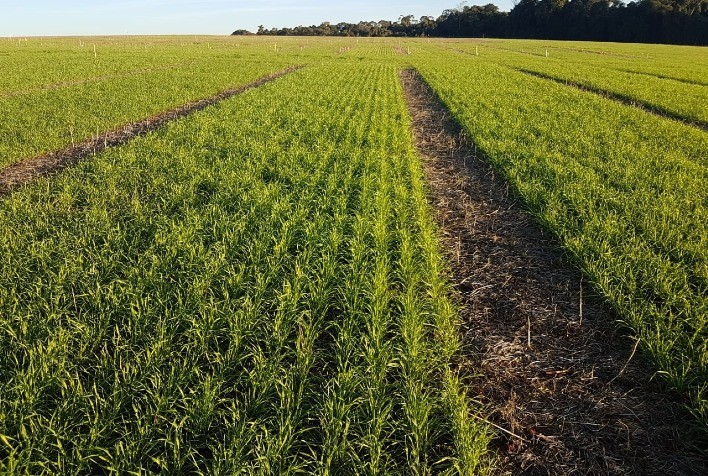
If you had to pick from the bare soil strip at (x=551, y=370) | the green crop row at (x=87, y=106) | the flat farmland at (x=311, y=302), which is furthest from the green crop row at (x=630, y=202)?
the green crop row at (x=87, y=106)

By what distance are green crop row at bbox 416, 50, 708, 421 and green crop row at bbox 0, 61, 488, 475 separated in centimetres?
208

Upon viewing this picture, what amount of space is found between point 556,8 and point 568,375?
5146 inches

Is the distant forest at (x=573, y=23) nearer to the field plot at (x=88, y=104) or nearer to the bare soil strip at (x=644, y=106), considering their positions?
the bare soil strip at (x=644, y=106)

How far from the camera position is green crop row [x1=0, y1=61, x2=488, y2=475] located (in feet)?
10.2

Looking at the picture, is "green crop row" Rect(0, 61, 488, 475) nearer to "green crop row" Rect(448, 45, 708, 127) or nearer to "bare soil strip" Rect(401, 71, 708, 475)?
"bare soil strip" Rect(401, 71, 708, 475)

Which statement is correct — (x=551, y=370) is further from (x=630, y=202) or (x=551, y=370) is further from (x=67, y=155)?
(x=67, y=155)

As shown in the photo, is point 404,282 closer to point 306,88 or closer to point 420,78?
point 306,88

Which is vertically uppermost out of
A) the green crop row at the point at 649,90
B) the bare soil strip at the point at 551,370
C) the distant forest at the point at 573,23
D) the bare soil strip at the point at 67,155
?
A: the distant forest at the point at 573,23

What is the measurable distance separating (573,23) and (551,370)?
12552cm

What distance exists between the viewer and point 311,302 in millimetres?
4992

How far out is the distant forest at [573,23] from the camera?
8819 cm

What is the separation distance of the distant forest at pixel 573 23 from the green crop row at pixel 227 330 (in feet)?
363

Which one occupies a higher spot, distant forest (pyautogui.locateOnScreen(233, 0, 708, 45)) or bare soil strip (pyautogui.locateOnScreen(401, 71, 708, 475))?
distant forest (pyautogui.locateOnScreen(233, 0, 708, 45))

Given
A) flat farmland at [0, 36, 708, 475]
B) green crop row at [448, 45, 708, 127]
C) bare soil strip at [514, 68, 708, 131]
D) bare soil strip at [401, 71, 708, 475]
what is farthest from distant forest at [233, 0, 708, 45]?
bare soil strip at [401, 71, 708, 475]
